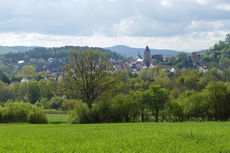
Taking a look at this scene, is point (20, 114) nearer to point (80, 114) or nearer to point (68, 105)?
point (80, 114)

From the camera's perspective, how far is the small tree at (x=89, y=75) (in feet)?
143

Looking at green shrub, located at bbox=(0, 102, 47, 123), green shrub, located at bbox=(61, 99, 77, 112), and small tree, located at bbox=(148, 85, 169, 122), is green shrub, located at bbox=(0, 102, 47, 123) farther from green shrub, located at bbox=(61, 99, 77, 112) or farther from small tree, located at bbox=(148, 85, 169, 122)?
small tree, located at bbox=(148, 85, 169, 122)

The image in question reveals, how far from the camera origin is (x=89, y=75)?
43938 millimetres

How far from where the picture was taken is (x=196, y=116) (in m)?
41.5

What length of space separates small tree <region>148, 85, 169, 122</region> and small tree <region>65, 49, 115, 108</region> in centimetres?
666

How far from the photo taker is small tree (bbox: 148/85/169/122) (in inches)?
1670

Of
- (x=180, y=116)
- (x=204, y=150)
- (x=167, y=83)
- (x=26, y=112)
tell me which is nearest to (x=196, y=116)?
(x=180, y=116)

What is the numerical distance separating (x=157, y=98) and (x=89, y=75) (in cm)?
1138

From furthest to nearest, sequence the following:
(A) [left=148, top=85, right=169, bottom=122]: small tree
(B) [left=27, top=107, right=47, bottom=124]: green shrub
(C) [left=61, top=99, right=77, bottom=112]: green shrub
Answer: (C) [left=61, top=99, right=77, bottom=112]: green shrub
(A) [left=148, top=85, right=169, bottom=122]: small tree
(B) [left=27, top=107, right=47, bottom=124]: green shrub

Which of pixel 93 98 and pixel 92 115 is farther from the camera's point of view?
pixel 93 98

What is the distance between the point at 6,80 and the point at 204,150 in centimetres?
16252

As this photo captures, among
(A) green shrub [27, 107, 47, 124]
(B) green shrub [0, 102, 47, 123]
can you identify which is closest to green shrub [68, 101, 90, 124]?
(A) green shrub [27, 107, 47, 124]

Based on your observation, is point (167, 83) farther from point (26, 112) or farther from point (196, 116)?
point (26, 112)

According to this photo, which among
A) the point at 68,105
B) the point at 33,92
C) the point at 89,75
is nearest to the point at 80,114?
the point at 89,75
